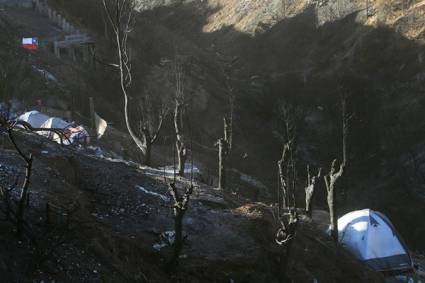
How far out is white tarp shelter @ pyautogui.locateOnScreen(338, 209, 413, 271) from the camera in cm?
1541

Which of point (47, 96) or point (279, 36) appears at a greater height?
point (279, 36)

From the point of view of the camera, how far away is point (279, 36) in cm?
4009

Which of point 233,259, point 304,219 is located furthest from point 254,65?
point 233,259

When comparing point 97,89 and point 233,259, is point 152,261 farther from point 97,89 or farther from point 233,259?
point 97,89

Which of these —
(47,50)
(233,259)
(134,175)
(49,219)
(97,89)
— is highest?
(47,50)

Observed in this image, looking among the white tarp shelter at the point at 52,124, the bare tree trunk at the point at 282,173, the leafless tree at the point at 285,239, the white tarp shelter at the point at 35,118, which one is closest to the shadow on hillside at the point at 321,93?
the white tarp shelter at the point at 52,124

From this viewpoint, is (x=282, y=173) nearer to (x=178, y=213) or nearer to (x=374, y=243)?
(x=374, y=243)

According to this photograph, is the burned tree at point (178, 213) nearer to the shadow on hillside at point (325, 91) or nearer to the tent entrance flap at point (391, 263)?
the tent entrance flap at point (391, 263)

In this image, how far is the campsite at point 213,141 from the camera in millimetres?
9016

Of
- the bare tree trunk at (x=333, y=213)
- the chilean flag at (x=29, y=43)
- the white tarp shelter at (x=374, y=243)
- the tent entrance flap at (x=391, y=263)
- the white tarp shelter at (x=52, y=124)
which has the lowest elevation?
the tent entrance flap at (x=391, y=263)

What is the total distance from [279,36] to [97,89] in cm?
1747

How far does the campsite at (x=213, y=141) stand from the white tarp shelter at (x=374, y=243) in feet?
0.19

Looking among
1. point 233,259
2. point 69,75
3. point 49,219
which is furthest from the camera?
point 69,75

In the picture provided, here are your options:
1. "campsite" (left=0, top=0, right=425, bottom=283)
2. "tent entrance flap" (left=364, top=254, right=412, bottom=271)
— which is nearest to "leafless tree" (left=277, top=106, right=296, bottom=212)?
"campsite" (left=0, top=0, right=425, bottom=283)
